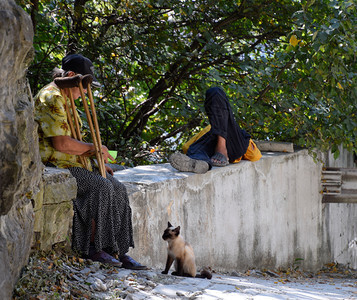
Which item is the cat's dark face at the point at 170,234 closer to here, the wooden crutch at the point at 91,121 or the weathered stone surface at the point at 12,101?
the wooden crutch at the point at 91,121

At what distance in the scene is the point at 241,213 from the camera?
637 cm

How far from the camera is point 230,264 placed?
605 centimetres

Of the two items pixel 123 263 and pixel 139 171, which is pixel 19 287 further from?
pixel 139 171

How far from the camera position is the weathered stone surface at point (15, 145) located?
2.22 meters

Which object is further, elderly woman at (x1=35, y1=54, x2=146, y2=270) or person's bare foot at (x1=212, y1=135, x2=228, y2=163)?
person's bare foot at (x1=212, y1=135, x2=228, y2=163)

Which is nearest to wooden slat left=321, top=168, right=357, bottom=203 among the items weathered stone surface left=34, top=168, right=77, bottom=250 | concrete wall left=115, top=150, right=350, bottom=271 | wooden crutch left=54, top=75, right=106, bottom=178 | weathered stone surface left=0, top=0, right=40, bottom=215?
concrete wall left=115, top=150, right=350, bottom=271

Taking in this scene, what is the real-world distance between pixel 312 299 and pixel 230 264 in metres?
2.24

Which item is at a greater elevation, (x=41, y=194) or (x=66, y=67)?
(x=66, y=67)

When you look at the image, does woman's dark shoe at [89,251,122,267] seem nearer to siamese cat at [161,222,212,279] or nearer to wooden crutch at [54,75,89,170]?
siamese cat at [161,222,212,279]

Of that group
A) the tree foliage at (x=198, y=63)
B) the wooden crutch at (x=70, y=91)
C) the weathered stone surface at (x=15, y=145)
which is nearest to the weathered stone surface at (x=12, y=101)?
the weathered stone surface at (x=15, y=145)

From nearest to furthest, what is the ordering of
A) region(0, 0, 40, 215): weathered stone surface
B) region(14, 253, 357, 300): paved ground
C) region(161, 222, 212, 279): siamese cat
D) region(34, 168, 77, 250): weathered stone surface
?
1. region(0, 0, 40, 215): weathered stone surface
2. region(14, 253, 357, 300): paved ground
3. region(34, 168, 77, 250): weathered stone surface
4. region(161, 222, 212, 279): siamese cat

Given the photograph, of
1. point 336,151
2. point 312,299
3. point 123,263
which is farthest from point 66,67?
point 336,151

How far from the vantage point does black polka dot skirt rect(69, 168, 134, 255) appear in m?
3.79

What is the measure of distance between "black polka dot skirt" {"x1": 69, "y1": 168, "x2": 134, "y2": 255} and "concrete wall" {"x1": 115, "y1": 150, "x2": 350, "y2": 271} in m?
0.52
